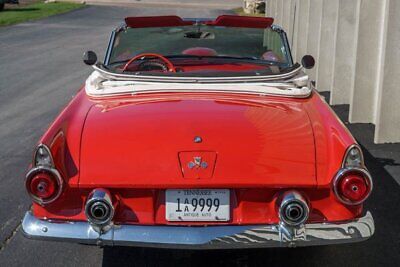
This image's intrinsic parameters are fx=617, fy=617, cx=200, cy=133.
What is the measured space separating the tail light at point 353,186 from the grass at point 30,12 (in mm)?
23483

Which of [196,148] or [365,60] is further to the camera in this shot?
[365,60]

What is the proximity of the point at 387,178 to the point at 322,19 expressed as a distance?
513 centimetres

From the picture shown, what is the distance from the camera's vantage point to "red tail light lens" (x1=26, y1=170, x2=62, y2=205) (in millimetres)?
3352

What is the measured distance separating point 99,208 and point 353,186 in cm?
137

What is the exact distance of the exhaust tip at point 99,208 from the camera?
3.24 m

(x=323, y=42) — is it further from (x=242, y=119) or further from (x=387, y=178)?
(x=242, y=119)

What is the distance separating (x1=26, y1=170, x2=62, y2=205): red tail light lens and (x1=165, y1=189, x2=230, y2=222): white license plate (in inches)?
23.8

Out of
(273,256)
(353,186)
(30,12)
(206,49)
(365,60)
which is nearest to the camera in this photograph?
(353,186)

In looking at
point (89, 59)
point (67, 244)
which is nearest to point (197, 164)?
point (67, 244)

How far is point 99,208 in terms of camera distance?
10.7 feet

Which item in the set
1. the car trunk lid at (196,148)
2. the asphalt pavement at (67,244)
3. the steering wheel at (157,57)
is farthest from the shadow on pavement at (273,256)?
the steering wheel at (157,57)

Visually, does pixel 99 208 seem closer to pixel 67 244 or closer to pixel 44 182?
pixel 44 182

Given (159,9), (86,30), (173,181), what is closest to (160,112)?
(173,181)

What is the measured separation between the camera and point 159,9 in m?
37.5
